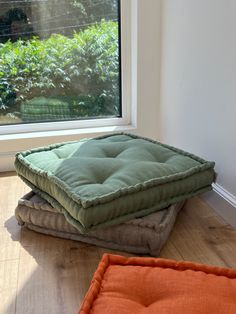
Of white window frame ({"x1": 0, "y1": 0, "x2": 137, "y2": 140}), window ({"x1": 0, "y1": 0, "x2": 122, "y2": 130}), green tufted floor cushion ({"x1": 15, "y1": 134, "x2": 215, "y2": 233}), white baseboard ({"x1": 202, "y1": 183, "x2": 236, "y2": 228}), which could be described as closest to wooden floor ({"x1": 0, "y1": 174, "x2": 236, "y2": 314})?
white baseboard ({"x1": 202, "y1": 183, "x2": 236, "y2": 228})

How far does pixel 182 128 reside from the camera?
6.37 feet

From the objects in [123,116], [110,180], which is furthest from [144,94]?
[110,180]

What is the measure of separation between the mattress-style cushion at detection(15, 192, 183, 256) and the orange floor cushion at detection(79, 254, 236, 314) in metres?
0.28

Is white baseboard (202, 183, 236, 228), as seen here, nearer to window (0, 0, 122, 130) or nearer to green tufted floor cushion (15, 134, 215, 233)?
green tufted floor cushion (15, 134, 215, 233)

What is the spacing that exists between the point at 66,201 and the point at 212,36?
2.91ft

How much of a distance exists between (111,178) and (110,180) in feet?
0.06

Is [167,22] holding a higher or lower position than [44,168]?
higher

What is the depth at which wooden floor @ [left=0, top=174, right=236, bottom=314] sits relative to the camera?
1122mm

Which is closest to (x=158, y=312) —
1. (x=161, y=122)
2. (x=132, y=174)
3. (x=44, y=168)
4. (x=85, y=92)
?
(x=132, y=174)

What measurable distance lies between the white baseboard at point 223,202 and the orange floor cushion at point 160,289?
22.7 inches

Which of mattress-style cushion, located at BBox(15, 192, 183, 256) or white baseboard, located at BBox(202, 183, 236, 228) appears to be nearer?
mattress-style cushion, located at BBox(15, 192, 183, 256)

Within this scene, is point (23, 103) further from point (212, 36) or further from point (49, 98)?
point (212, 36)

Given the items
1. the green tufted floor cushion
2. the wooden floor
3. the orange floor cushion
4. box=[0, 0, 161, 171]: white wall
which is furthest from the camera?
box=[0, 0, 161, 171]: white wall

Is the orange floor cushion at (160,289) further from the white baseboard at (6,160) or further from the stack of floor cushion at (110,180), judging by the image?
the white baseboard at (6,160)
